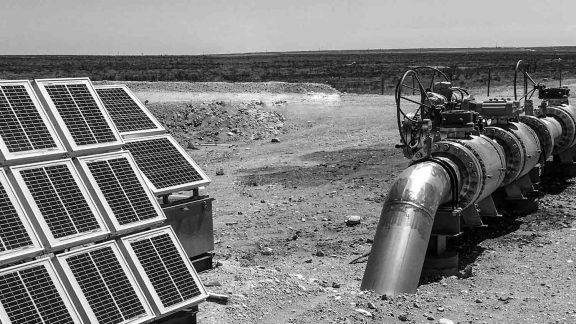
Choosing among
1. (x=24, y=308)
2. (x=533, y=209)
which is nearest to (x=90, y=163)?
(x=24, y=308)

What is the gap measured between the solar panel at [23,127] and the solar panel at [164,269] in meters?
1.04

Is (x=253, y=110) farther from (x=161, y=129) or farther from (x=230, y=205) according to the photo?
(x=161, y=129)

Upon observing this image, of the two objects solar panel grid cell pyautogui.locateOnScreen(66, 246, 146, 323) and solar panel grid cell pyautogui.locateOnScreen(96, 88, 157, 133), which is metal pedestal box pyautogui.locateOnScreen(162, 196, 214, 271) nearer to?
solar panel grid cell pyautogui.locateOnScreen(96, 88, 157, 133)

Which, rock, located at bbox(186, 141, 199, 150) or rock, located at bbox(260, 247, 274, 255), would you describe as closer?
rock, located at bbox(260, 247, 274, 255)

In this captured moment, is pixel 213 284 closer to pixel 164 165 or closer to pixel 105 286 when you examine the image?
A: pixel 164 165

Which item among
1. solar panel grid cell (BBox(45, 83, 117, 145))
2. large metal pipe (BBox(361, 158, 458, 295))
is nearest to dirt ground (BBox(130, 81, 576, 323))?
large metal pipe (BBox(361, 158, 458, 295))

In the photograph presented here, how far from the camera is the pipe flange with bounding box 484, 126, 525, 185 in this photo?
38.0 ft

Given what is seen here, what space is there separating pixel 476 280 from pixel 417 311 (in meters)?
2.12

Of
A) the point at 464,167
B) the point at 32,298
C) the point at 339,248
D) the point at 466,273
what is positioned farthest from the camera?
the point at 339,248

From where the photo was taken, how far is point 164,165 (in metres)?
8.00

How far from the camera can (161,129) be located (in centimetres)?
845

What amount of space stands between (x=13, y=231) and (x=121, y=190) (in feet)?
3.95

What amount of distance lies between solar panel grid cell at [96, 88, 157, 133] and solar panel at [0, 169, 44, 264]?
2505mm

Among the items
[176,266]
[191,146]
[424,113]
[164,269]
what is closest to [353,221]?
[424,113]
